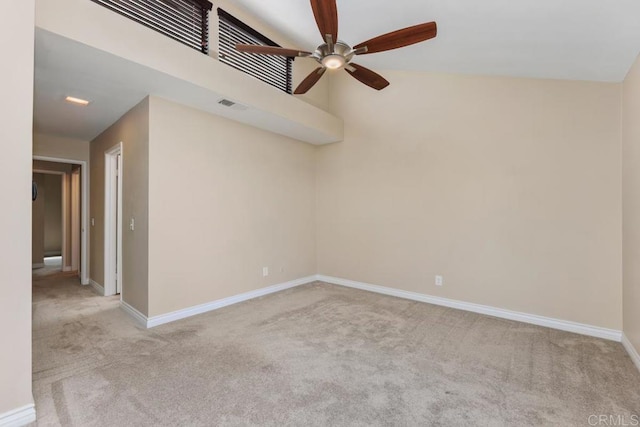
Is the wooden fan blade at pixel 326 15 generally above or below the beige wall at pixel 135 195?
above

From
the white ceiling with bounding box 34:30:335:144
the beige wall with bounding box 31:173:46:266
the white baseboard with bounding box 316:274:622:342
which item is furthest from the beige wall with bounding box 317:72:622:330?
the beige wall with bounding box 31:173:46:266

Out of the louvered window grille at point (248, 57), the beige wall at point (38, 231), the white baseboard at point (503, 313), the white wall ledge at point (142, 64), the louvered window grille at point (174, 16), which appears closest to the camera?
the white wall ledge at point (142, 64)

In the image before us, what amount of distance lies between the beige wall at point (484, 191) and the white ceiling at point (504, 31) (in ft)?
1.13

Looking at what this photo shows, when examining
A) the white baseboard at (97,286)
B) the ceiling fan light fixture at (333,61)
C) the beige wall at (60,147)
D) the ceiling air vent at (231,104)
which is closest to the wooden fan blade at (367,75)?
the ceiling fan light fixture at (333,61)

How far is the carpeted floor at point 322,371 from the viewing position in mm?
1828

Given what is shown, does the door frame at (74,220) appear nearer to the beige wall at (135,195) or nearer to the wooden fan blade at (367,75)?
the beige wall at (135,195)

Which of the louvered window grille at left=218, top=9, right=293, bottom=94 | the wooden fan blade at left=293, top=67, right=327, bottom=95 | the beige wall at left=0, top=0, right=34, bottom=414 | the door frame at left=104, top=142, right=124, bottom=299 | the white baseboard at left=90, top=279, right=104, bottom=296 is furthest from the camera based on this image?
the white baseboard at left=90, top=279, right=104, bottom=296

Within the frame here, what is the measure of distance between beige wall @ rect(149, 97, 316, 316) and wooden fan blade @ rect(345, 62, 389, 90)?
184 cm

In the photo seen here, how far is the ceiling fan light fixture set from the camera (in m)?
2.42

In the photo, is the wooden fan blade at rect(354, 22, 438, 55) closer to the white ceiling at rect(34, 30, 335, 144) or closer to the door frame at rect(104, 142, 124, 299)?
the white ceiling at rect(34, 30, 335, 144)

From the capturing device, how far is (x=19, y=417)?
5.50 feet

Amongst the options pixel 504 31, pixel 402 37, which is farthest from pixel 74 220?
pixel 504 31

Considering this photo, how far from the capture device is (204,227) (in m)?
3.64

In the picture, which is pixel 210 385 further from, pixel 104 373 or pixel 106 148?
pixel 106 148
